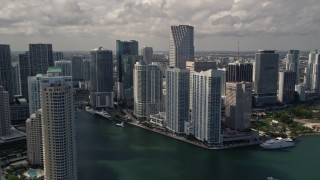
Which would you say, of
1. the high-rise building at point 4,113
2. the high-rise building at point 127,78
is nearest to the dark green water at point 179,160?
the high-rise building at point 4,113

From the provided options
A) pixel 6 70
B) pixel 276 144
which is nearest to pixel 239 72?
pixel 276 144

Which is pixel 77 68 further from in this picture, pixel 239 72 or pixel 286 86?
pixel 286 86

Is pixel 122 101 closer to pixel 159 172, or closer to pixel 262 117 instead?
pixel 262 117

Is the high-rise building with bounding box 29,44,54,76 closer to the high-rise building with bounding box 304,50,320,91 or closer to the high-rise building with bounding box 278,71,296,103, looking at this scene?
the high-rise building with bounding box 278,71,296,103

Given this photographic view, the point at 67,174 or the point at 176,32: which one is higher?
the point at 176,32

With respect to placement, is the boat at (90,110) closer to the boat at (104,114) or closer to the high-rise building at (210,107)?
the boat at (104,114)

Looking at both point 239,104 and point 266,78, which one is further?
point 266,78

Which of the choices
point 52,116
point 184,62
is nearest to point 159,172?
point 52,116
